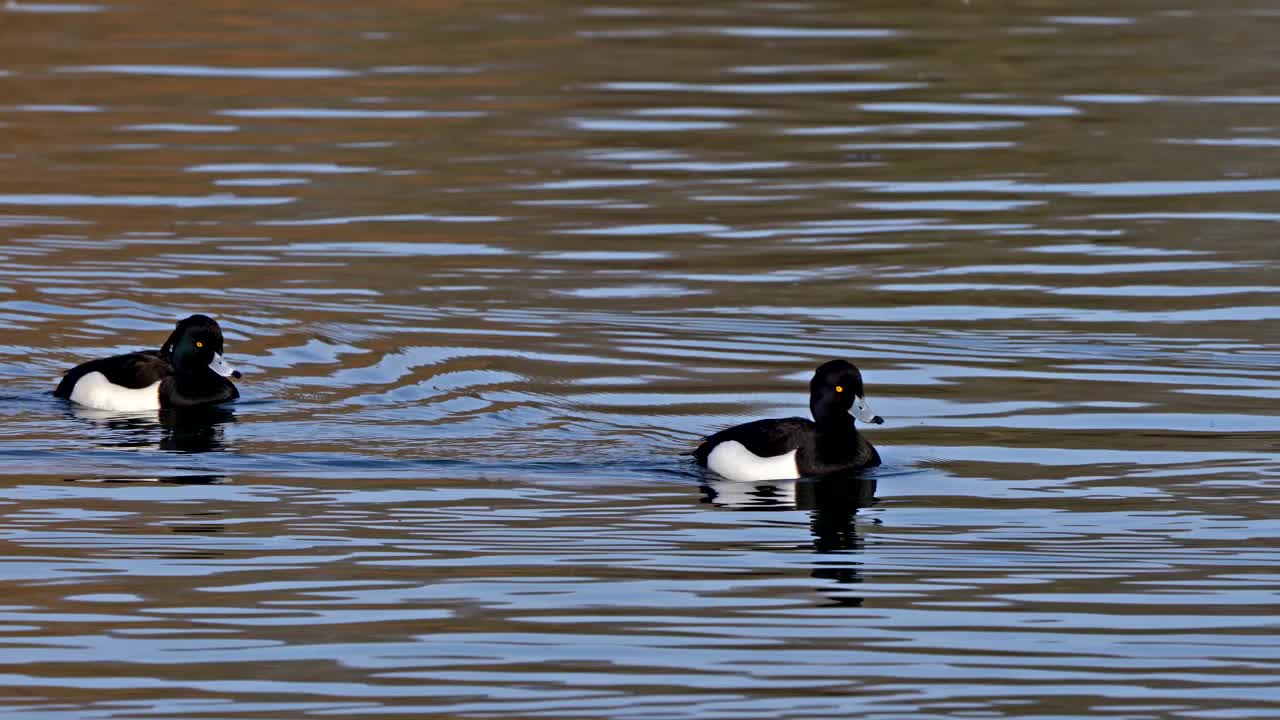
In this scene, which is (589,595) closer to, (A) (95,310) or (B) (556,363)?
(B) (556,363)

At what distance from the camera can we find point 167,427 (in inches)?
590

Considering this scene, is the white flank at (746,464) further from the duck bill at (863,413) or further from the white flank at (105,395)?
the white flank at (105,395)

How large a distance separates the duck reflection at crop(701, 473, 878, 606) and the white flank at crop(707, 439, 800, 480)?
5 cm

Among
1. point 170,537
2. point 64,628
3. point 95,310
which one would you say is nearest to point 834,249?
point 95,310

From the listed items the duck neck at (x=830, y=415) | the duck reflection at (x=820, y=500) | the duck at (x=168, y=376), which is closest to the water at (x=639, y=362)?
the duck reflection at (x=820, y=500)

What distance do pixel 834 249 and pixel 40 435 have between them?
7.66 metres

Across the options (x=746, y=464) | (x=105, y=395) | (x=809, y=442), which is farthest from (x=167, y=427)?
(x=809, y=442)

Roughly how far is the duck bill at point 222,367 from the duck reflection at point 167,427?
0.73 feet

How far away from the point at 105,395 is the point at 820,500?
15.4 feet

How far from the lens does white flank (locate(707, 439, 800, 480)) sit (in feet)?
42.9

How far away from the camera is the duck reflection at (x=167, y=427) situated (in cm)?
1421

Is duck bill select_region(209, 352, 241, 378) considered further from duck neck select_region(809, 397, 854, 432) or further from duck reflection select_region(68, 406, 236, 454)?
duck neck select_region(809, 397, 854, 432)

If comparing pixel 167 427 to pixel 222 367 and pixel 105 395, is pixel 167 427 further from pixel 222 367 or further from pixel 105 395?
pixel 222 367

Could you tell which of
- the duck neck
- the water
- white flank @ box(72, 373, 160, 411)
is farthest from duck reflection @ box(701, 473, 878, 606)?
white flank @ box(72, 373, 160, 411)
